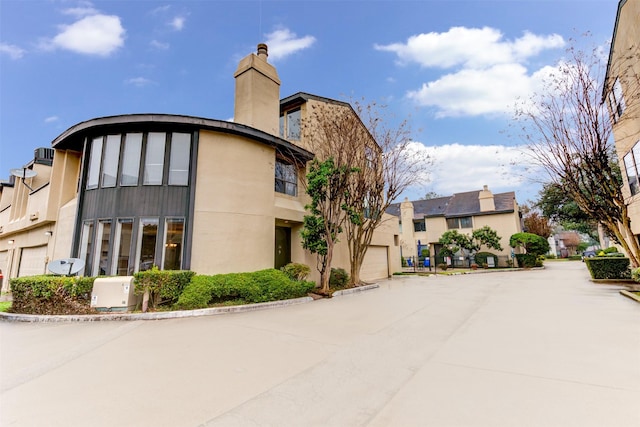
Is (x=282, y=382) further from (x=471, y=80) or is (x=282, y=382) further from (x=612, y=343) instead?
(x=471, y=80)

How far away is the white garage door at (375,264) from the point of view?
1597cm

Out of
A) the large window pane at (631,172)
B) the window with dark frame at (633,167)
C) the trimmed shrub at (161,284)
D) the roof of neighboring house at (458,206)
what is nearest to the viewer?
the trimmed shrub at (161,284)

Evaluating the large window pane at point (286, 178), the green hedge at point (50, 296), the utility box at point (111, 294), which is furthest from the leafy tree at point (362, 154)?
the green hedge at point (50, 296)

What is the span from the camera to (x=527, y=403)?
2701 mm

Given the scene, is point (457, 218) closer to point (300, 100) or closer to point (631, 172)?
point (631, 172)

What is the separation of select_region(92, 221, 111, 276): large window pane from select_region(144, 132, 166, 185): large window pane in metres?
1.90

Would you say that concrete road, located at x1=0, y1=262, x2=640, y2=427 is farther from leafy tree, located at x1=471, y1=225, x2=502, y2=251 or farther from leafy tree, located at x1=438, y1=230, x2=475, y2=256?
leafy tree, located at x1=471, y1=225, x2=502, y2=251

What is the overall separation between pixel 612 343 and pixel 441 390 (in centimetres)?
357

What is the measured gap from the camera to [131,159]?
924 cm

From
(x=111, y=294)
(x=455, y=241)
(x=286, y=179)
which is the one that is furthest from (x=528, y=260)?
(x=111, y=294)

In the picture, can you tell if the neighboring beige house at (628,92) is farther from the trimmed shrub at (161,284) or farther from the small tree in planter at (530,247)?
the trimmed shrub at (161,284)

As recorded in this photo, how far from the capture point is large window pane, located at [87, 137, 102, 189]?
9508mm

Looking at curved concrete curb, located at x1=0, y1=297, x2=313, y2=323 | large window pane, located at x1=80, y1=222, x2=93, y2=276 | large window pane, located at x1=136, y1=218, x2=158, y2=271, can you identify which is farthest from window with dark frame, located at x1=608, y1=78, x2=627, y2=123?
large window pane, located at x1=80, y1=222, x2=93, y2=276

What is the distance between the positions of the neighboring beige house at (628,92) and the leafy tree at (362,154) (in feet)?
22.3
